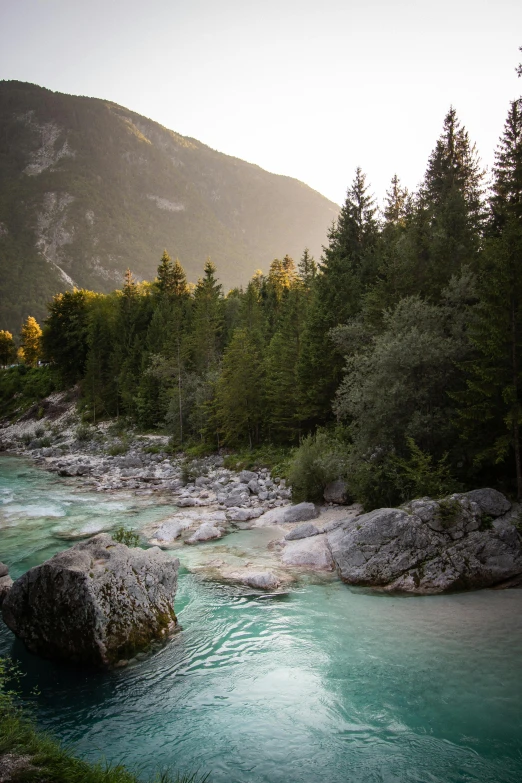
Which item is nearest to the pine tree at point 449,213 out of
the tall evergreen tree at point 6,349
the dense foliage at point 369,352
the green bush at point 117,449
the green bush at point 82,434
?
the dense foliage at point 369,352

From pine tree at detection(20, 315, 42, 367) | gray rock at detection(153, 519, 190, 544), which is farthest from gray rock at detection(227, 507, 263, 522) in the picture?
pine tree at detection(20, 315, 42, 367)

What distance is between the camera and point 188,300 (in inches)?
2547

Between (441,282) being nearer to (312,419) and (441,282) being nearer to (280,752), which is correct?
(312,419)

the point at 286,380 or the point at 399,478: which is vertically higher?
the point at 286,380

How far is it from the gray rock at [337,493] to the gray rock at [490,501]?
736cm

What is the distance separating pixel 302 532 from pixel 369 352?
953 centimetres

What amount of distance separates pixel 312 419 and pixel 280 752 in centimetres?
2782

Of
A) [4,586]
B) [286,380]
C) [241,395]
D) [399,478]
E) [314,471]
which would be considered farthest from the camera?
[241,395]

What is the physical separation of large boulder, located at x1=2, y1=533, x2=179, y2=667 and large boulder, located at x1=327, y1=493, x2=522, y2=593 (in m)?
6.51

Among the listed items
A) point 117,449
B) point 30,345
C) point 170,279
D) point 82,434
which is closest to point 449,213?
point 117,449

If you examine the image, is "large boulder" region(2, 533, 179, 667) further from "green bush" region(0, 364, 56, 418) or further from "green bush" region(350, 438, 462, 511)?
"green bush" region(0, 364, 56, 418)

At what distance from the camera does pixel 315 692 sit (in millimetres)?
8742

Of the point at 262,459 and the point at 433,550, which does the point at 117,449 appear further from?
the point at 433,550

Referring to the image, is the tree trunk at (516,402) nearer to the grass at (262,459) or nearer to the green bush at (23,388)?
the grass at (262,459)
